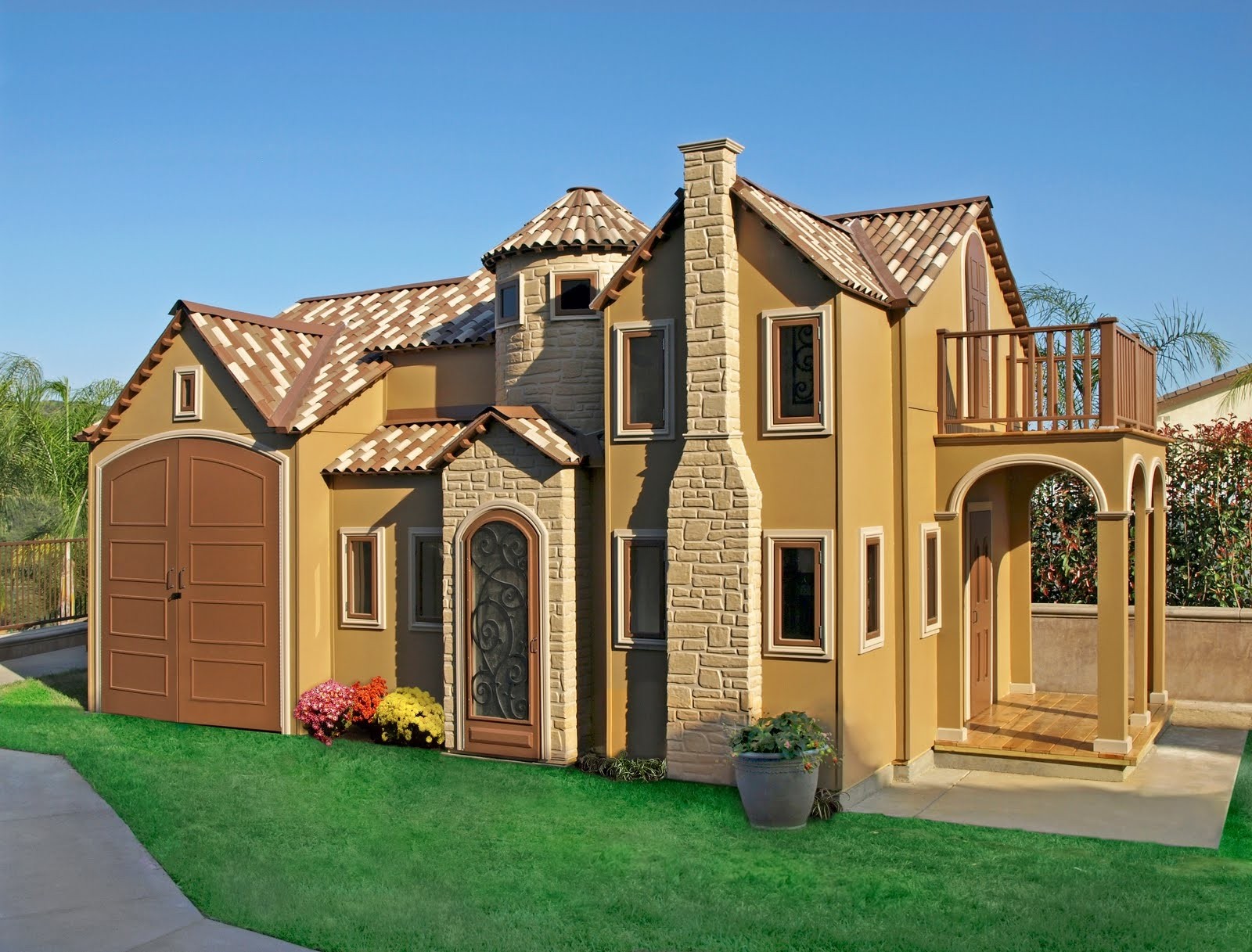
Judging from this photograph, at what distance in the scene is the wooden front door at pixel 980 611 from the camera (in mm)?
16703

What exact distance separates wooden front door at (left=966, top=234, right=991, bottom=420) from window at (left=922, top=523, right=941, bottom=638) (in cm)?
175

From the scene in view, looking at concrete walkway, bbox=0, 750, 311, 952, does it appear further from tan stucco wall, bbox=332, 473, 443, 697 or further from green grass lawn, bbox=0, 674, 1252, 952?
tan stucco wall, bbox=332, 473, 443, 697

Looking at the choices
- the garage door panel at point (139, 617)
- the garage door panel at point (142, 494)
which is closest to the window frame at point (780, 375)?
the garage door panel at point (142, 494)

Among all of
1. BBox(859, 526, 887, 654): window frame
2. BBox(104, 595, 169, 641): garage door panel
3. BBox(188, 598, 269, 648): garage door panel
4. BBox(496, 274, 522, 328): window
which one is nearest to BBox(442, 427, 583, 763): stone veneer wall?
BBox(496, 274, 522, 328): window

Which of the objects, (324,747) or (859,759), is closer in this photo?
(859,759)

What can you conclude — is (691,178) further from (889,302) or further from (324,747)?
(324,747)

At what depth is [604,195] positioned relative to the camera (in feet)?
56.1

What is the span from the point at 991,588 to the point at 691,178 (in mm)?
7468

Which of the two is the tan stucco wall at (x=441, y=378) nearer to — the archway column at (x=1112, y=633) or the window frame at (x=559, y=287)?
the window frame at (x=559, y=287)

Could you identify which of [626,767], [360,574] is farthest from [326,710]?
[626,767]

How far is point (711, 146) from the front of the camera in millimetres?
13562

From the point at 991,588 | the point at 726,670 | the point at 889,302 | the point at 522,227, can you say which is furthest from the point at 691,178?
the point at 991,588

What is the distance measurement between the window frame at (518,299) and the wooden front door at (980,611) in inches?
256

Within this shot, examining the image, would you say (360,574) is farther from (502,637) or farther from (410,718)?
(502,637)
